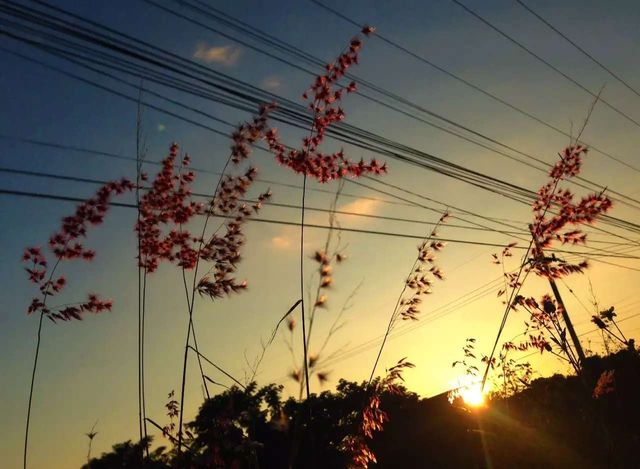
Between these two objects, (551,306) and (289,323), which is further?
(551,306)

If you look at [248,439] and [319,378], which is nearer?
[319,378]

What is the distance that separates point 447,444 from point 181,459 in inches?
749

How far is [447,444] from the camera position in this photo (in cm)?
1850

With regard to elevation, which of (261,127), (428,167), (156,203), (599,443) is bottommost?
(599,443)

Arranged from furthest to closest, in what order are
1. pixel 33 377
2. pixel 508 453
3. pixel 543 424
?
pixel 543 424 < pixel 508 453 < pixel 33 377

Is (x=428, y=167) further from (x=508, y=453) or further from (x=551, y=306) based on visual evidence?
(x=508, y=453)

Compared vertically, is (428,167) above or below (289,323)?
above

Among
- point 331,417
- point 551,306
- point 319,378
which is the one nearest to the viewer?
point 319,378

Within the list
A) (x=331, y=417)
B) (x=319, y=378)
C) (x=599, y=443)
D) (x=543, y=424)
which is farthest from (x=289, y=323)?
(x=331, y=417)

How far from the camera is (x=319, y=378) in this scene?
193 centimetres

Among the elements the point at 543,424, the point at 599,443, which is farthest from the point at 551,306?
the point at 543,424

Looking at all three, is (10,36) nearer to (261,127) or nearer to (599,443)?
(261,127)

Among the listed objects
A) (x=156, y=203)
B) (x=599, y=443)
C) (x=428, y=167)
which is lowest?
(x=599, y=443)

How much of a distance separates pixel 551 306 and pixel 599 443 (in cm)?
1168
